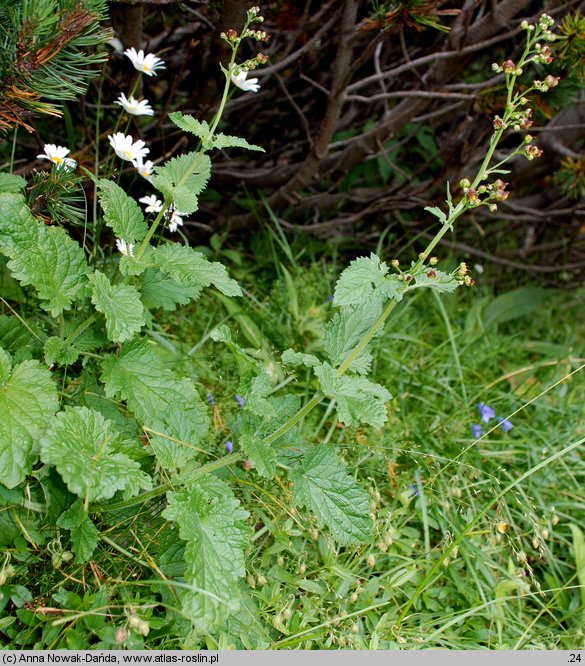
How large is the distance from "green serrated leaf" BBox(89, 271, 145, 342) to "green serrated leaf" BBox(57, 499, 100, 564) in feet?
1.19

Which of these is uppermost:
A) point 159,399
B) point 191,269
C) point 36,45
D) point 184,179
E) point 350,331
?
point 36,45

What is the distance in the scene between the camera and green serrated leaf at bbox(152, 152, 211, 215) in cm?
152

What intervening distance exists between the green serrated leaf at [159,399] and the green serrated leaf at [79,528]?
7.6 inches

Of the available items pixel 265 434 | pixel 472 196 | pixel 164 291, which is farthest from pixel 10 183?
pixel 472 196

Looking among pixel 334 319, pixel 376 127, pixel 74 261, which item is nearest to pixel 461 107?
pixel 376 127

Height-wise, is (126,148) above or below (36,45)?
below

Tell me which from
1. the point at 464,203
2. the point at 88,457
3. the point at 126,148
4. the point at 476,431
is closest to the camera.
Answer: the point at 88,457

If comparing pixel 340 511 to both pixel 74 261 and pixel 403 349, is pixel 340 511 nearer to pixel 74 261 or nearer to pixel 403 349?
pixel 74 261

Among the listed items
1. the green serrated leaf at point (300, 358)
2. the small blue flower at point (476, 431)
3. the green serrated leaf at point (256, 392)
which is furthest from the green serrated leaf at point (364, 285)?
the small blue flower at point (476, 431)

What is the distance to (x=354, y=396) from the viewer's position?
4.91 feet

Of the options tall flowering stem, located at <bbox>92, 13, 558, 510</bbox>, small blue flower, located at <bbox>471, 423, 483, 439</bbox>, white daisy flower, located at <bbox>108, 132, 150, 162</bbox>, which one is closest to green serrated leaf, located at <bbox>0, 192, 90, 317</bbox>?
tall flowering stem, located at <bbox>92, 13, 558, 510</bbox>

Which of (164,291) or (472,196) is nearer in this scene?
(472,196)

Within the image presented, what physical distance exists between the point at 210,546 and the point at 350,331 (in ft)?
1.89

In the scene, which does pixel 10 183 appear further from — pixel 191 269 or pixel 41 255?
pixel 191 269
